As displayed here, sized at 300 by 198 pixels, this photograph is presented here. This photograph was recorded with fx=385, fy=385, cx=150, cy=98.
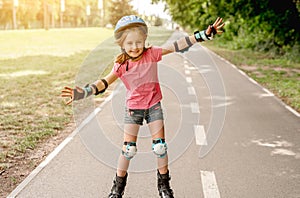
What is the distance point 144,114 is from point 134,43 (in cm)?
68

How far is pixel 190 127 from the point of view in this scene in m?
6.86

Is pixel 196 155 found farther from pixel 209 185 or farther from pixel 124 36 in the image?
pixel 124 36

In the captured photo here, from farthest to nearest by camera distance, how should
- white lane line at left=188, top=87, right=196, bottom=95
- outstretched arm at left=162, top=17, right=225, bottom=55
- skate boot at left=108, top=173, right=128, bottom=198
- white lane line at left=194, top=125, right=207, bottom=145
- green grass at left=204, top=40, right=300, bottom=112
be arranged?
white lane line at left=188, top=87, right=196, bottom=95 → green grass at left=204, top=40, right=300, bottom=112 → white lane line at left=194, top=125, right=207, bottom=145 → skate boot at left=108, top=173, right=128, bottom=198 → outstretched arm at left=162, top=17, right=225, bottom=55

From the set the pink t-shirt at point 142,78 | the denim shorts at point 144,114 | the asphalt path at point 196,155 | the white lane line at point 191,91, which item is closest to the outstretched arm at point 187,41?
the pink t-shirt at point 142,78

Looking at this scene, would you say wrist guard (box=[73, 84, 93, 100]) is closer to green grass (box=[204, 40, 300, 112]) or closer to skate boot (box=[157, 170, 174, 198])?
skate boot (box=[157, 170, 174, 198])

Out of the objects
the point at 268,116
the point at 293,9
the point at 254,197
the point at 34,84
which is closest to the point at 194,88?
the point at 268,116

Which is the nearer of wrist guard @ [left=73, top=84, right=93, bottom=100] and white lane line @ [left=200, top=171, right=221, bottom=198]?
wrist guard @ [left=73, top=84, right=93, bottom=100]

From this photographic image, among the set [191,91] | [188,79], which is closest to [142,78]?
[191,91]

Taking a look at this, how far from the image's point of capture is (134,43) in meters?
3.54

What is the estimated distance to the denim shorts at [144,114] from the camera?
12.1 feet

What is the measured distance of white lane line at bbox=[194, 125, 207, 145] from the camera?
236 inches

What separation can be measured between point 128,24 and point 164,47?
0.50m

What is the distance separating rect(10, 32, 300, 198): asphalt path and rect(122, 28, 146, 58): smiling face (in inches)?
27.3

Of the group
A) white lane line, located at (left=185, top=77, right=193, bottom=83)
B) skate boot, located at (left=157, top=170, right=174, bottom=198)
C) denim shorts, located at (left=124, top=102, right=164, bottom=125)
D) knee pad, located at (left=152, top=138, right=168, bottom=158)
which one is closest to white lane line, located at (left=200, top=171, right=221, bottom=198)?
skate boot, located at (left=157, top=170, right=174, bottom=198)
